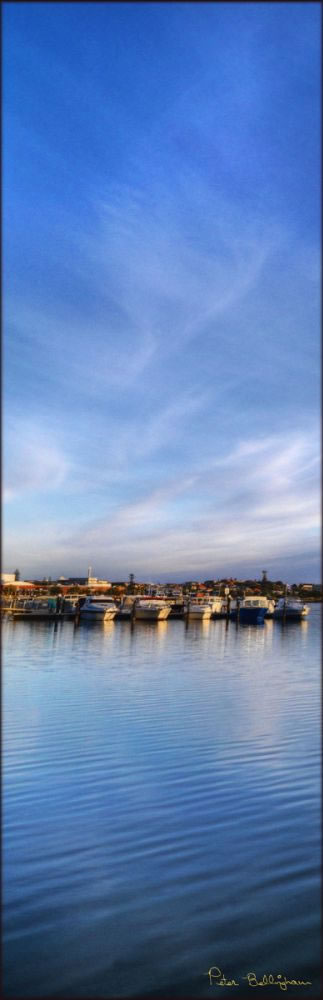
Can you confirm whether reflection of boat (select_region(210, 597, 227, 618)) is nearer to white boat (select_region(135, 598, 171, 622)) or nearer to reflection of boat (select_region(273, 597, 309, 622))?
reflection of boat (select_region(273, 597, 309, 622))

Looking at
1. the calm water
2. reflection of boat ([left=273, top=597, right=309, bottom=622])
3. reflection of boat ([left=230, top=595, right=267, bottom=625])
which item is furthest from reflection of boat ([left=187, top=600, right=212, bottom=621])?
the calm water

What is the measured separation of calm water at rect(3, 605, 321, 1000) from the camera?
4.75m

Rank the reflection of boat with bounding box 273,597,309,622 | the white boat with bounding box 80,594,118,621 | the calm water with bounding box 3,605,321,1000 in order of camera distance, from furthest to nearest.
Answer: the reflection of boat with bounding box 273,597,309,622 → the white boat with bounding box 80,594,118,621 → the calm water with bounding box 3,605,321,1000

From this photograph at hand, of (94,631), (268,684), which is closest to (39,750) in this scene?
(268,684)

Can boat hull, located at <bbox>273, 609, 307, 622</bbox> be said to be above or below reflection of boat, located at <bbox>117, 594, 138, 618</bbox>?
below

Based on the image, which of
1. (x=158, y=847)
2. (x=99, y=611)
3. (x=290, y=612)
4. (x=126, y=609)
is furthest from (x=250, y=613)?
(x=158, y=847)

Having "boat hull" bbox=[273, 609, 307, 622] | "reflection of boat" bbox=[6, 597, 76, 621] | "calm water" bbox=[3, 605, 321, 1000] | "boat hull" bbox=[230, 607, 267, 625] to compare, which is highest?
"calm water" bbox=[3, 605, 321, 1000]
